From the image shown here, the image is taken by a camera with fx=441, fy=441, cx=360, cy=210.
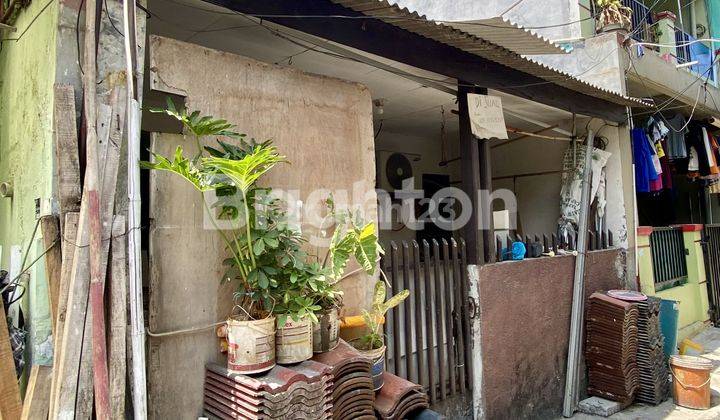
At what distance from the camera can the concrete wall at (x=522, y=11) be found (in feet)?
22.4

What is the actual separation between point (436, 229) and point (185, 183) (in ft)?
20.6

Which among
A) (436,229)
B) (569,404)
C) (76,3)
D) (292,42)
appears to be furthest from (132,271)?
(436,229)

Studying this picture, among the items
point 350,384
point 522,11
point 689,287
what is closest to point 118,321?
point 350,384

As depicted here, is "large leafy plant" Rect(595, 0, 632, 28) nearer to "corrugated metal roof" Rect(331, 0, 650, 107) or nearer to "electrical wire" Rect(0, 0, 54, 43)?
"corrugated metal roof" Rect(331, 0, 650, 107)

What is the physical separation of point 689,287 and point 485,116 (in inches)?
250

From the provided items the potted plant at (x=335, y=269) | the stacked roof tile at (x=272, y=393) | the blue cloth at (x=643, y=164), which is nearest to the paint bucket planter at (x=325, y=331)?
the potted plant at (x=335, y=269)

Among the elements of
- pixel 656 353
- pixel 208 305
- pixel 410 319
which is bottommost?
pixel 656 353

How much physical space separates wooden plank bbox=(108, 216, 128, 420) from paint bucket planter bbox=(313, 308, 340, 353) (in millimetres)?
1141

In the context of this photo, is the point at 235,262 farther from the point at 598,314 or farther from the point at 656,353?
the point at 656,353

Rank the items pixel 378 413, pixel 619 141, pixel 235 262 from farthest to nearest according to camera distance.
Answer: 1. pixel 619 141
2. pixel 378 413
3. pixel 235 262

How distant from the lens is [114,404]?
7.05 ft

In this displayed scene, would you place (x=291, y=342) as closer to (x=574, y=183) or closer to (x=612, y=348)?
(x=612, y=348)

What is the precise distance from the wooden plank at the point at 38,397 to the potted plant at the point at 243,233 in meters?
0.93

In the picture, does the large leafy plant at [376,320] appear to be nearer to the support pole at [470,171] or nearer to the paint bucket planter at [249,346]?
the paint bucket planter at [249,346]
